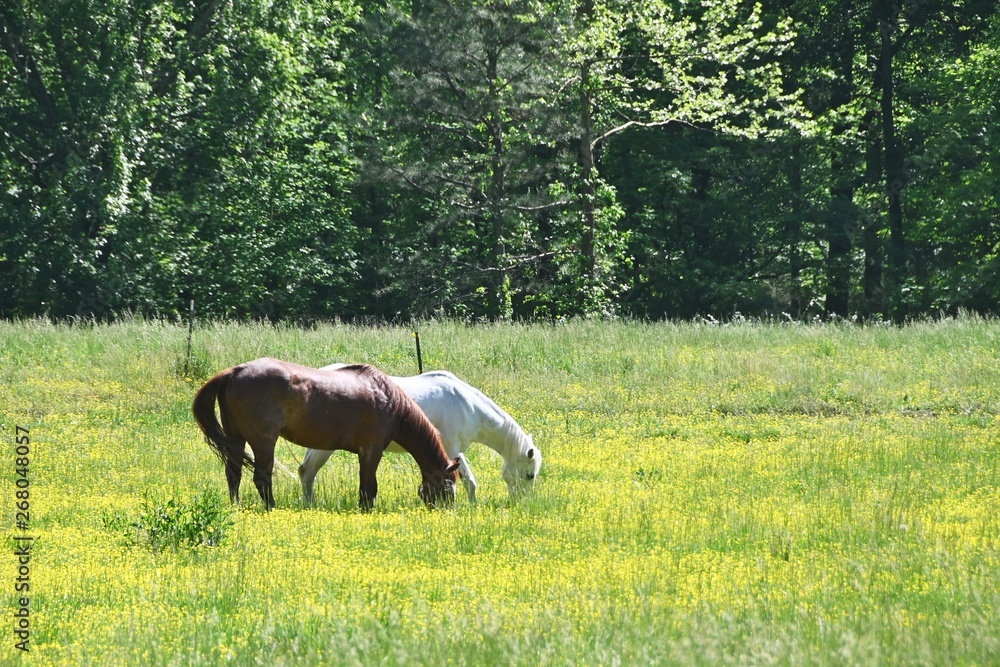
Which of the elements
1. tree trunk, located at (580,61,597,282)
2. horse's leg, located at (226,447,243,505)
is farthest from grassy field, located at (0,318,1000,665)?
tree trunk, located at (580,61,597,282)

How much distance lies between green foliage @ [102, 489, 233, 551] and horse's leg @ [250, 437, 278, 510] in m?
1.35

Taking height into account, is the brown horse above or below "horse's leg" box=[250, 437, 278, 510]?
above

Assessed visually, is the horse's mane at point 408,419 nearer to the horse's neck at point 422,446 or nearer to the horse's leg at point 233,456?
the horse's neck at point 422,446

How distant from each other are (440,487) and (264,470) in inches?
63.0

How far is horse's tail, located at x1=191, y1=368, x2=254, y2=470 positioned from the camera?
1030 centimetres

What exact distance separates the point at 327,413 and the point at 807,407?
10122 millimetres

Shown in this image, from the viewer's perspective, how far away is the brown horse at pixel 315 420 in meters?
10.3

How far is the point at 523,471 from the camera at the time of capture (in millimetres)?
11492

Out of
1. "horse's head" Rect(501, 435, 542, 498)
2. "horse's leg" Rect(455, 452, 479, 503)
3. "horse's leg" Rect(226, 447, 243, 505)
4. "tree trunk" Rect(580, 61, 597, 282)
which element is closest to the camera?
"horse's leg" Rect(226, 447, 243, 505)

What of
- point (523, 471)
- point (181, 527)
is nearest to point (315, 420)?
point (181, 527)

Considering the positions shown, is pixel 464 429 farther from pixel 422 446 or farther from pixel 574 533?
pixel 574 533

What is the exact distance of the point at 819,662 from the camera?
18.8 feet

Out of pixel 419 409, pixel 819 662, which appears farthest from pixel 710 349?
pixel 819 662

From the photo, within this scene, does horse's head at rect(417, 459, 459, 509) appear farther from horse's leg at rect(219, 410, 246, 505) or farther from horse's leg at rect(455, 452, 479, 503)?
horse's leg at rect(219, 410, 246, 505)
